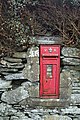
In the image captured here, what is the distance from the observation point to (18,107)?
4.96m

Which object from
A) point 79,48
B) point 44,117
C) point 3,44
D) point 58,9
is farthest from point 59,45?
point 44,117

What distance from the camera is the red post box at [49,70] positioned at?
15.5 ft

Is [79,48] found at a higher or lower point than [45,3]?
lower

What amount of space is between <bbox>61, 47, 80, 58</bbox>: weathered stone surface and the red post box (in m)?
0.11

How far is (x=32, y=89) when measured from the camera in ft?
16.0

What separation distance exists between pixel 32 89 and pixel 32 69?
355 mm

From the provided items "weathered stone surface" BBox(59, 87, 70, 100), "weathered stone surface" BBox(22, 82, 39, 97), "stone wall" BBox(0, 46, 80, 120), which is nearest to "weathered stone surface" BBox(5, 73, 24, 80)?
"stone wall" BBox(0, 46, 80, 120)

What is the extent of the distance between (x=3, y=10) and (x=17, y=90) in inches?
55.6

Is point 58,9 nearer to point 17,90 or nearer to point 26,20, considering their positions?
point 26,20

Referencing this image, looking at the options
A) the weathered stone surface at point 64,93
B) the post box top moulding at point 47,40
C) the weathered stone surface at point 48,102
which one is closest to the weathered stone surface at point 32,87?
the weathered stone surface at point 48,102

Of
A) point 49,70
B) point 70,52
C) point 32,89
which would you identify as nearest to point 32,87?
point 32,89

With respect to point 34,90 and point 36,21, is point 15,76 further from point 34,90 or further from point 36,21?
point 36,21

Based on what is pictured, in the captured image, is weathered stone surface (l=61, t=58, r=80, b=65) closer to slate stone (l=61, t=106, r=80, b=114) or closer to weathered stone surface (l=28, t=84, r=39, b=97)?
weathered stone surface (l=28, t=84, r=39, b=97)

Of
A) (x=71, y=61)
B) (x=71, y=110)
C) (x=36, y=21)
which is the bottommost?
(x=71, y=110)
